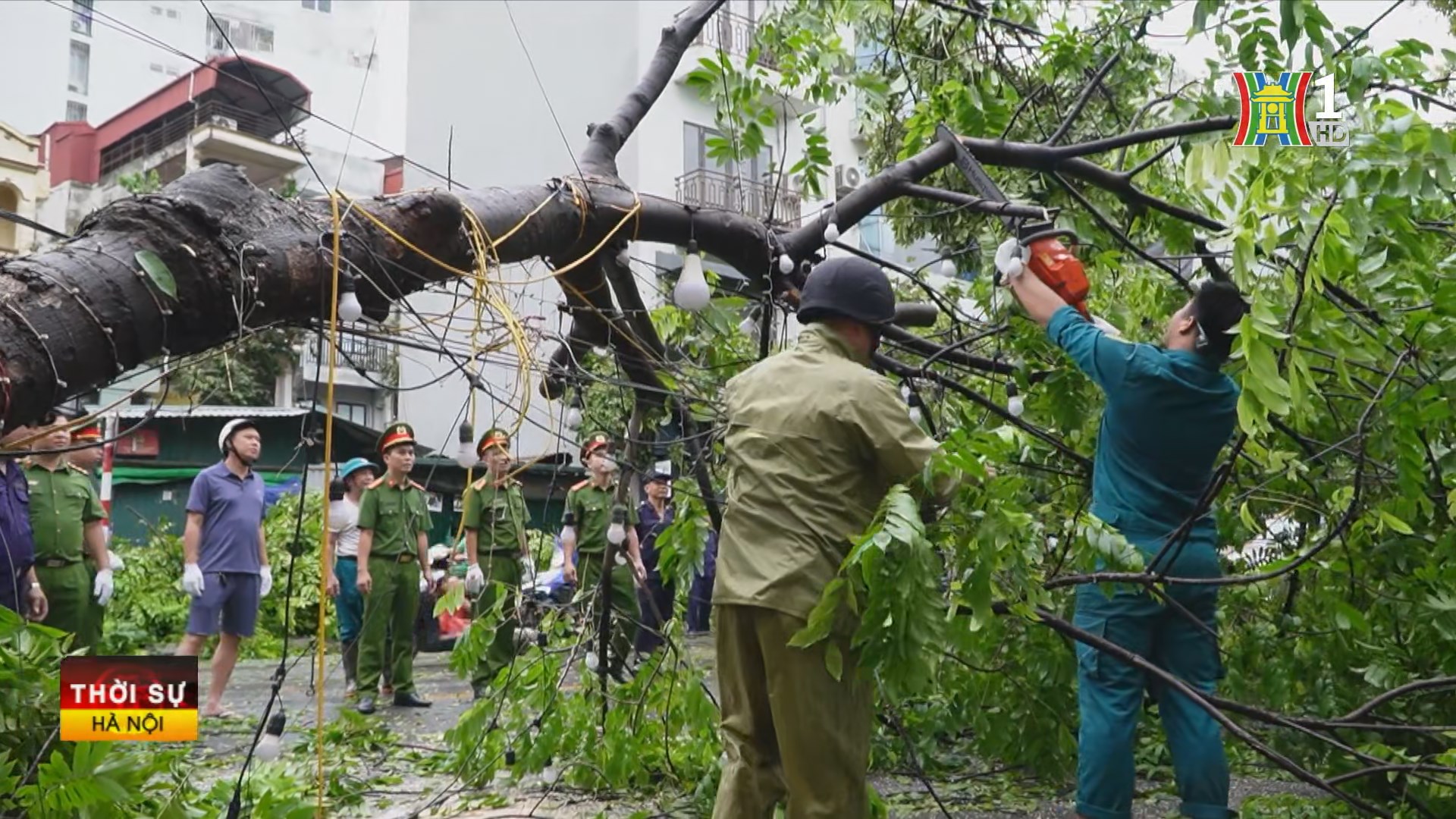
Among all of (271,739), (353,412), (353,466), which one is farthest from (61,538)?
(353,412)

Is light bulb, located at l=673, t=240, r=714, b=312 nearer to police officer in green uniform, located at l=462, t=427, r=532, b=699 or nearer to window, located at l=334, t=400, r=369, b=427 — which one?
police officer in green uniform, located at l=462, t=427, r=532, b=699

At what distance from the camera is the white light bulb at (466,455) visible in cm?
412

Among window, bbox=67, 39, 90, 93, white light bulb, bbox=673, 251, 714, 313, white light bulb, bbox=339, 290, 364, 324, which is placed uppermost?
window, bbox=67, 39, 90, 93

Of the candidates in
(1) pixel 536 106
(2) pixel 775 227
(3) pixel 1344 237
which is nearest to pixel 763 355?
(2) pixel 775 227

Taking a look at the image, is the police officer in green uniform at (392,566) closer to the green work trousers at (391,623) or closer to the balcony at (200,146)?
the green work trousers at (391,623)

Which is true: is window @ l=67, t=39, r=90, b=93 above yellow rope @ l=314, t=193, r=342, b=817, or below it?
above

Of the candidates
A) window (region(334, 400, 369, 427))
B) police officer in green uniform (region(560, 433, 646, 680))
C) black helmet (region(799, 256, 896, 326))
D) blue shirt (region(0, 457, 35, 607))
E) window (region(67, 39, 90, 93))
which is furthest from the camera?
window (region(67, 39, 90, 93))

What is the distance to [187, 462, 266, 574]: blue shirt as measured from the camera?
788 cm

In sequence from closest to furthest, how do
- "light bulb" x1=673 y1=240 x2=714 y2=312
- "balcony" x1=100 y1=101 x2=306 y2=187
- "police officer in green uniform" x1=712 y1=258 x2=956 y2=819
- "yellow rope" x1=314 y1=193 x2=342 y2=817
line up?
"yellow rope" x1=314 y1=193 x2=342 y2=817, "police officer in green uniform" x1=712 y1=258 x2=956 y2=819, "light bulb" x1=673 y1=240 x2=714 y2=312, "balcony" x1=100 y1=101 x2=306 y2=187

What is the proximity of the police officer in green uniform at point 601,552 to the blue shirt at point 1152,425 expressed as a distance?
6.91ft

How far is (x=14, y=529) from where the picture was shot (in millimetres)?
6410

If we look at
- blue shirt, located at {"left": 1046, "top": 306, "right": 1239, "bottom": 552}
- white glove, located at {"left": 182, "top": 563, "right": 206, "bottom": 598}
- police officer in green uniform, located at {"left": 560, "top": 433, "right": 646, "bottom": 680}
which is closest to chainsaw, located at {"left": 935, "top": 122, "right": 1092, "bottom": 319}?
Answer: blue shirt, located at {"left": 1046, "top": 306, "right": 1239, "bottom": 552}

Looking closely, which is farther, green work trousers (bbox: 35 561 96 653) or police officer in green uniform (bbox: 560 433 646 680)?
green work trousers (bbox: 35 561 96 653)

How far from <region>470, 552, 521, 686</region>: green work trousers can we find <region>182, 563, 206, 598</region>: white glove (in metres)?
1.79
